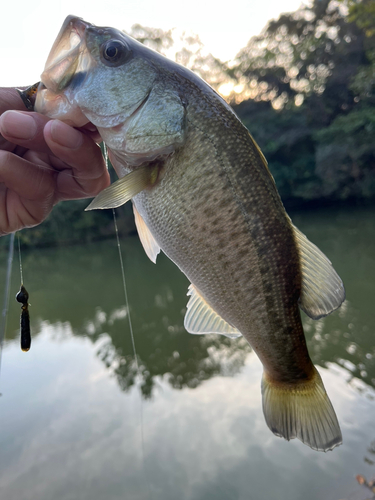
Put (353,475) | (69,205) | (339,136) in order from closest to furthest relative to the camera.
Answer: (353,475)
(339,136)
(69,205)

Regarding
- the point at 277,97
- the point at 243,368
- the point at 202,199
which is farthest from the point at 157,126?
the point at 277,97

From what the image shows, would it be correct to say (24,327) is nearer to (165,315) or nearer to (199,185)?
(199,185)

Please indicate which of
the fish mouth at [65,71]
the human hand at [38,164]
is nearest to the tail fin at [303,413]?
the human hand at [38,164]

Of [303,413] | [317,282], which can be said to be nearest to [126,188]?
[317,282]

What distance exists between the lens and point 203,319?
5.30 feet

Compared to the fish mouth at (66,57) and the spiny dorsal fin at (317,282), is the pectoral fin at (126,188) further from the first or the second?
the spiny dorsal fin at (317,282)

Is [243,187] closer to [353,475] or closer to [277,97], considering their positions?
[353,475]

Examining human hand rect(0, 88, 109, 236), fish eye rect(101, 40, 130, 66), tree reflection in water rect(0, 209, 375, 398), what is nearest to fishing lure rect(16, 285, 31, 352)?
human hand rect(0, 88, 109, 236)

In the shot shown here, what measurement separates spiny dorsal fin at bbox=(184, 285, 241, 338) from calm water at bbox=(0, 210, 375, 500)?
3.08m

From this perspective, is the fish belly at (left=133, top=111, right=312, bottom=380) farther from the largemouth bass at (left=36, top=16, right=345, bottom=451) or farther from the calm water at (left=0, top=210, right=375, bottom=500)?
the calm water at (left=0, top=210, right=375, bottom=500)

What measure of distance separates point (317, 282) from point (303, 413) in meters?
0.54

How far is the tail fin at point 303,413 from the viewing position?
53.0 inches

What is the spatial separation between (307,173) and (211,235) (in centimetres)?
2506

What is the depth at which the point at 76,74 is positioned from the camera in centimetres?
128
